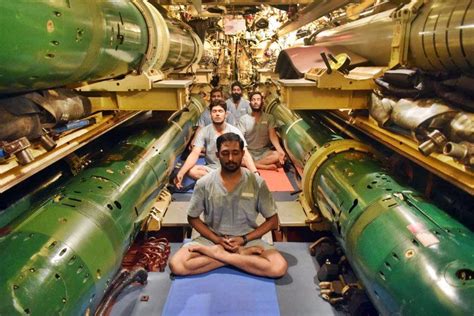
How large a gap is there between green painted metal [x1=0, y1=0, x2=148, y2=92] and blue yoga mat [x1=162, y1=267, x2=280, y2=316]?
1.74 meters

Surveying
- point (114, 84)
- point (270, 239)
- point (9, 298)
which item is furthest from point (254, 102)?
point (9, 298)

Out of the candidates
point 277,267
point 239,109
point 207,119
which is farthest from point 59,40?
point 239,109

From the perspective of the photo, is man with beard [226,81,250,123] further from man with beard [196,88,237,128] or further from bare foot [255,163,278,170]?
bare foot [255,163,278,170]

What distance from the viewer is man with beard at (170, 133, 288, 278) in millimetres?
3166

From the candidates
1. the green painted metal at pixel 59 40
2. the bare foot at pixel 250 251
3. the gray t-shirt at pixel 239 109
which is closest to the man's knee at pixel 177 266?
the bare foot at pixel 250 251

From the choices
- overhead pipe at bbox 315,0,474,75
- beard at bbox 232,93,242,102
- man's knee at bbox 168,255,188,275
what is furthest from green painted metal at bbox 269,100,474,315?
beard at bbox 232,93,242,102

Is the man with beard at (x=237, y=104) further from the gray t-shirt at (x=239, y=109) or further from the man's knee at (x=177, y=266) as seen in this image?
the man's knee at (x=177, y=266)

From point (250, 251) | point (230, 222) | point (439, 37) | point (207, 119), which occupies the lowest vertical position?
point (250, 251)

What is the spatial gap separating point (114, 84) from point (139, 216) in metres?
1.10

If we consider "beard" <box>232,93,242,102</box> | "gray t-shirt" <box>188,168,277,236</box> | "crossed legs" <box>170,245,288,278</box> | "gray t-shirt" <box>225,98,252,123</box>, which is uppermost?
"beard" <box>232,93,242,102</box>

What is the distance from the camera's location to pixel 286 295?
9.96 ft

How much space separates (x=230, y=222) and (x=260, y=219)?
2.81ft

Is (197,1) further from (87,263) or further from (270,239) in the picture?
(87,263)

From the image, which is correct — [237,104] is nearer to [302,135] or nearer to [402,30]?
[302,135]
